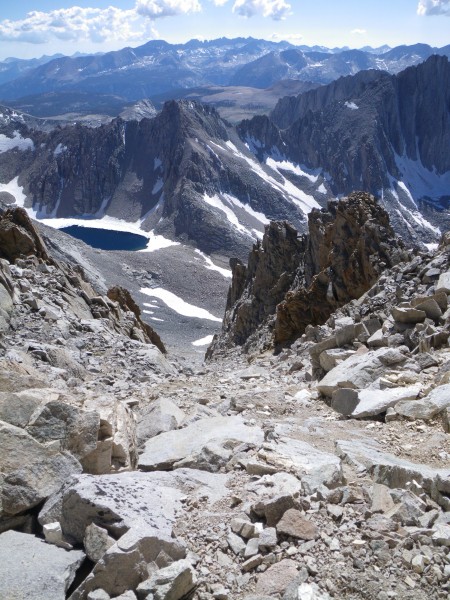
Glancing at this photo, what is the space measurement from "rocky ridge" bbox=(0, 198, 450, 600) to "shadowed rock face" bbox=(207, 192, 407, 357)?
932 inches

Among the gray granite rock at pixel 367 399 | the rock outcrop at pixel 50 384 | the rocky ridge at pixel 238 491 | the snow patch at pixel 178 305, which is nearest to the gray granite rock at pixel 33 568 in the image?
the rocky ridge at pixel 238 491

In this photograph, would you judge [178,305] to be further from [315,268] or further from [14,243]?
[14,243]

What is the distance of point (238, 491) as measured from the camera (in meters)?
8.88

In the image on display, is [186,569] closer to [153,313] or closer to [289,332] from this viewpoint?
[289,332]

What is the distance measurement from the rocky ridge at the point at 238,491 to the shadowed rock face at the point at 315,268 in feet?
77.7

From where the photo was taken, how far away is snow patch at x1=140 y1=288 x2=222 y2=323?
113 metres

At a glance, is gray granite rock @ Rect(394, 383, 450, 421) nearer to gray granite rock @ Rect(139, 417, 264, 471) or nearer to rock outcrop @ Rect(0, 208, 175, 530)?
gray granite rock @ Rect(139, 417, 264, 471)

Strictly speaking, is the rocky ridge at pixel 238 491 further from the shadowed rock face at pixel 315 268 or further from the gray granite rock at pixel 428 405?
the shadowed rock face at pixel 315 268

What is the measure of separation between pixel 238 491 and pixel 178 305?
111576 millimetres

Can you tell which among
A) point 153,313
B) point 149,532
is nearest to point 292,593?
point 149,532

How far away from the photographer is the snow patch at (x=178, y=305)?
112688 millimetres

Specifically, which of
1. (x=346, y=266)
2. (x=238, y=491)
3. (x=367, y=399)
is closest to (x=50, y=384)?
(x=238, y=491)

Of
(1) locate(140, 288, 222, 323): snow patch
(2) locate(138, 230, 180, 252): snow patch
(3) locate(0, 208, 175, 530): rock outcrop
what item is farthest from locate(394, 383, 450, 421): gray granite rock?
(2) locate(138, 230, 180, 252): snow patch

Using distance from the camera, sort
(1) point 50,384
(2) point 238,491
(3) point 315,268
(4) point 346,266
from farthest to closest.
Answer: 1. (3) point 315,268
2. (4) point 346,266
3. (1) point 50,384
4. (2) point 238,491
